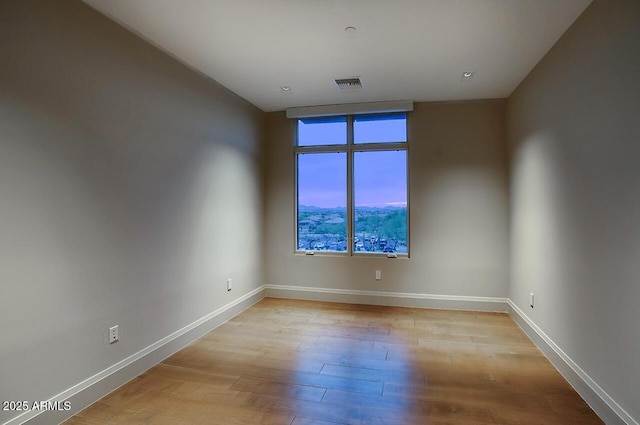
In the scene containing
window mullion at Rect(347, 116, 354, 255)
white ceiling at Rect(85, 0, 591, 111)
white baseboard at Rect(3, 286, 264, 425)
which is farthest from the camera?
window mullion at Rect(347, 116, 354, 255)

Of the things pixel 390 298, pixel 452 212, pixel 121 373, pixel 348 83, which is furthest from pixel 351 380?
pixel 348 83

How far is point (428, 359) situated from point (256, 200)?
2866 millimetres

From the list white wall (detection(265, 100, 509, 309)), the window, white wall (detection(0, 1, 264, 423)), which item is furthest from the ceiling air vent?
white wall (detection(0, 1, 264, 423))

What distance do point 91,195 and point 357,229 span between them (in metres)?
3.15

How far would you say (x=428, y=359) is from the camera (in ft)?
9.15

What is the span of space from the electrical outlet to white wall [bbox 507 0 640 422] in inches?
125

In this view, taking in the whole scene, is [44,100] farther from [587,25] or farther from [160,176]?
[587,25]

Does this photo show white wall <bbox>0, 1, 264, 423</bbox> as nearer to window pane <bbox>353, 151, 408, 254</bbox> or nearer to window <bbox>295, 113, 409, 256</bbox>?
window <bbox>295, 113, 409, 256</bbox>

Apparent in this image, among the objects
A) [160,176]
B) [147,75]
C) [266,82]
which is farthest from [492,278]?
[147,75]

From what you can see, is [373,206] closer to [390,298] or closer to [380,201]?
[380,201]

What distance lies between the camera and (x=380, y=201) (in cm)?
445

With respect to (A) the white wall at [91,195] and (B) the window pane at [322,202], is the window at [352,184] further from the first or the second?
(A) the white wall at [91,195]

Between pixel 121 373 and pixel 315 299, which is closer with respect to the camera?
pixel 121 373

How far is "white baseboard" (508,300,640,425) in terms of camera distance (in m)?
1.87
